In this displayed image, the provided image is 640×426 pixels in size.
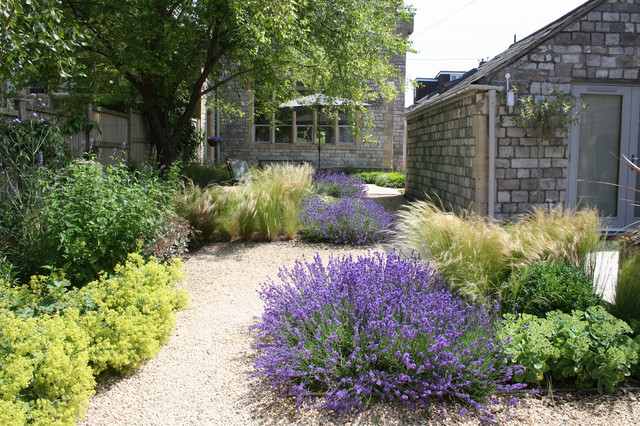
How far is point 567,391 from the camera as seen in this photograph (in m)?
3.03

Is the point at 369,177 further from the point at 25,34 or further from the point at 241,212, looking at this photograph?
the point at 25,34

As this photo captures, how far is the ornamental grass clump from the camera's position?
9.07 feet

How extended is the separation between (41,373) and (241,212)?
464 centimetres

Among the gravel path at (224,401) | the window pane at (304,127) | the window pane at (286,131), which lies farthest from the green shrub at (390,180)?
the gravel path at (224,401)

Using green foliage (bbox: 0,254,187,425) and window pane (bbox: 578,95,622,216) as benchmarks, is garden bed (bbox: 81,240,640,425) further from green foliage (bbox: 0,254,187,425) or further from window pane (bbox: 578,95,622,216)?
window pane (bbox: 578,95,622,216)

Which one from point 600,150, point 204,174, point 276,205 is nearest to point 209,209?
point 276,205

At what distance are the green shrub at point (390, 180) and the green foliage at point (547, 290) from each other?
1302 cm

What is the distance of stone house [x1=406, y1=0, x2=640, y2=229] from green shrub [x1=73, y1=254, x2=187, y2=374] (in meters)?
5.30

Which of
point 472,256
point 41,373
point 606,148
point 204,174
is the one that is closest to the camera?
point 41,373

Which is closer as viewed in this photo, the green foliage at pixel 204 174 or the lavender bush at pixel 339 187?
the lavender bush at pixel 339 187

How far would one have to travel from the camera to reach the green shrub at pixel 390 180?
16703mm

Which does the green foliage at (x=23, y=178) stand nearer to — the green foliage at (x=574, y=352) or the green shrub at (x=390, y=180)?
the green foliage at (x=574, y=352)

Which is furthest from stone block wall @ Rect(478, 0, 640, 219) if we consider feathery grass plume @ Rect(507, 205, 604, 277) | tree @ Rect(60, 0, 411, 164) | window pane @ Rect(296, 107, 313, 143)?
window pane @ Rect(296, 107, 313, 143)

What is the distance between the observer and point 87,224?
4.08 meters
